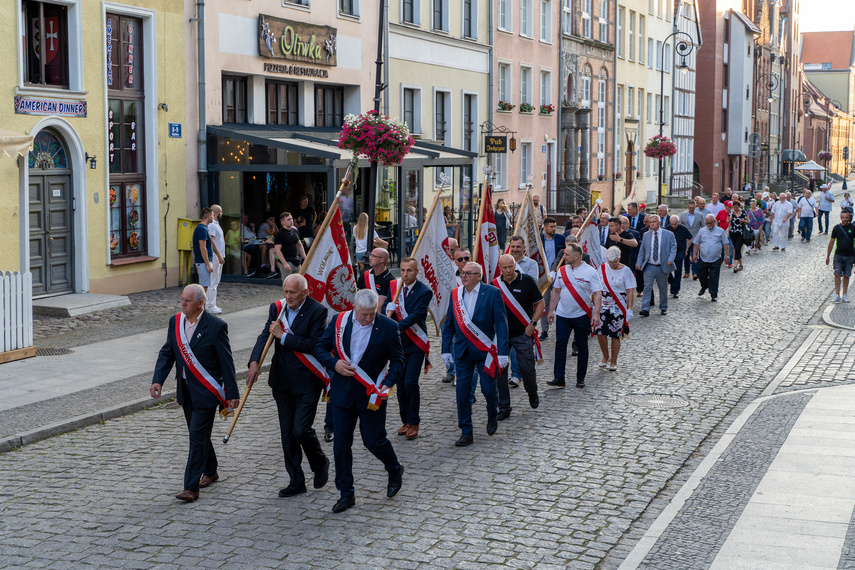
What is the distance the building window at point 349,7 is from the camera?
1057 inches

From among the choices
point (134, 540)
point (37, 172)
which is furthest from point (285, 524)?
point (37, 172)

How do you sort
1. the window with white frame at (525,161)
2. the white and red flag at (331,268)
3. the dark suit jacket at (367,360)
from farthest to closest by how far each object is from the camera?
the window with white frame at (525,161) < the white and red flag at (331,268) < the dark suit jacket at (367,360)

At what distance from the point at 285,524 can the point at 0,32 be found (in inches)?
499

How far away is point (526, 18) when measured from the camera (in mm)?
38719

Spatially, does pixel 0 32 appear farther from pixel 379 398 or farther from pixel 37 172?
pixel 379 398

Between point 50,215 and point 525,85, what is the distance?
23.6m

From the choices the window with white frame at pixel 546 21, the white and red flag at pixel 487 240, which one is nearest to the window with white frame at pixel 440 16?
the window with white frame at pixel 546 21

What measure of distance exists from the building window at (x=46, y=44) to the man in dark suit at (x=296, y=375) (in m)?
11.9

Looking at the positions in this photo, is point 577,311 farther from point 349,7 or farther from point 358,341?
point 349,7

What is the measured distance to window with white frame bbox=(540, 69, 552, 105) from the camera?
41.0m

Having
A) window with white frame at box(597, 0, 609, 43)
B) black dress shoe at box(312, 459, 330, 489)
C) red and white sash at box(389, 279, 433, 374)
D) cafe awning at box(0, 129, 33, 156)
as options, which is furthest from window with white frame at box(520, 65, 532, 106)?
black dress shoe at box(312, 459, 330, 489)

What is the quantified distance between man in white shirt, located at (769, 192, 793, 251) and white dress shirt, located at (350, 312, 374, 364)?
90.7 feet

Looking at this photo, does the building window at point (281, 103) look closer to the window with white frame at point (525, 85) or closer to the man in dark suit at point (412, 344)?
the window with white frame at point (525, 85)

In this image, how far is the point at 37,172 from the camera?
18.3 metres
